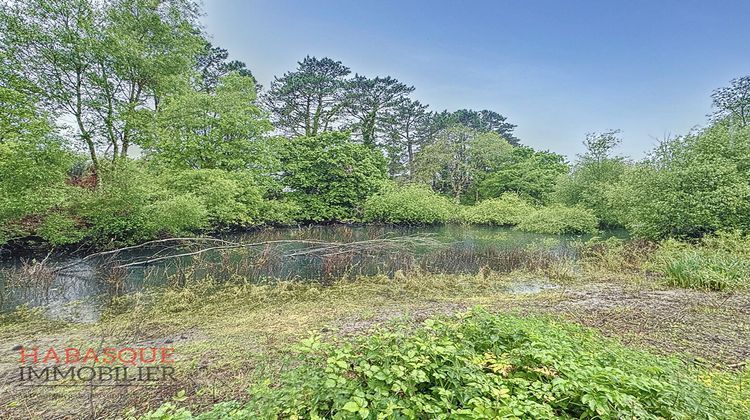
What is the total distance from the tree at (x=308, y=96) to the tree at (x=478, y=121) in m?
10.4

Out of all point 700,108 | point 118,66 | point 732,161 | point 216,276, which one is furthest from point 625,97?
point 118,66

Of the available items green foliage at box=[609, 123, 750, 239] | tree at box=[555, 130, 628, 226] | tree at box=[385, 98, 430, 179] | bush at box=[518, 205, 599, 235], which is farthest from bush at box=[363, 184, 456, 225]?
green foliage at box=[609, 123, 750, 239]

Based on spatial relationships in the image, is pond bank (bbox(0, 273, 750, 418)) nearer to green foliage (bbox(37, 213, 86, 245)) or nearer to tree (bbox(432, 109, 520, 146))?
green foliage (bbox(37, 213, 86, 245))

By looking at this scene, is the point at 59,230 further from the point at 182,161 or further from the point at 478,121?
the point at 478,121

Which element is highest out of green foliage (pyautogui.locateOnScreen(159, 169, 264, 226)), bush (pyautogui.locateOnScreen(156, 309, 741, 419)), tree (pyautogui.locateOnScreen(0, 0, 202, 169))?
tree (pyautogui.locateOnScreen(0, 0, 202, 169))

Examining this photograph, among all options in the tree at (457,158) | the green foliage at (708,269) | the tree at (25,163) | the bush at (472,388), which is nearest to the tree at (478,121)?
the tree at (457,158)

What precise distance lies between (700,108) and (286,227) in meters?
26.0

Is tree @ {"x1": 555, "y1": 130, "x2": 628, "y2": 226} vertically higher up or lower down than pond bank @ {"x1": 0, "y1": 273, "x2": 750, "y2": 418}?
higher up

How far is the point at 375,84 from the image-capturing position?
26906 mm

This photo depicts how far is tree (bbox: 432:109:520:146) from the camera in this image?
1220 inches

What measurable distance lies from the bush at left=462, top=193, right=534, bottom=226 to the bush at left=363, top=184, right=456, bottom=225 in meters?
2.50

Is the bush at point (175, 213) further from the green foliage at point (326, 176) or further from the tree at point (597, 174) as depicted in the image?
the tree at point (597, 174)

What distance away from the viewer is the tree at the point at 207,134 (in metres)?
12.8

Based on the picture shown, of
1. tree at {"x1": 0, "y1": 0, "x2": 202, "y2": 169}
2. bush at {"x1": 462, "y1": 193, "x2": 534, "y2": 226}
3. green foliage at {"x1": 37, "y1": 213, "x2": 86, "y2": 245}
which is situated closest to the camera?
green foliage at {"x1": 37, "y1": 213, "x2": 86, "y2": 245}
